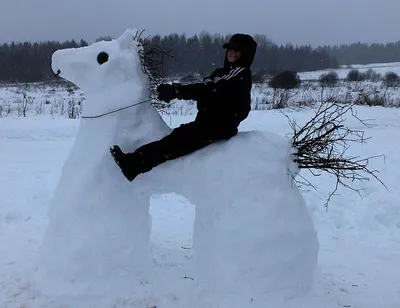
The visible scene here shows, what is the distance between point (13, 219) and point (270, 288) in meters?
3.63

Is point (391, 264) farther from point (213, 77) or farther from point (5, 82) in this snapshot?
point (5, 82)

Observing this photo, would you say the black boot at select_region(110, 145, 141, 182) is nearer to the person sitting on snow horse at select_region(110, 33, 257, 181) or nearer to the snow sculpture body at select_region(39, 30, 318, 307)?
the person sitting on snow horse at select_region(110, 33, 257, 181)

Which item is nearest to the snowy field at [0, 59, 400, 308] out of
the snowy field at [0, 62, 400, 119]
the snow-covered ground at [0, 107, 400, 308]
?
the snow-covered ground at [0, 107, 400, 308]

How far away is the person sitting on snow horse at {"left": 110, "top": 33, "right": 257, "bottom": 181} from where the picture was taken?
3.22 metres

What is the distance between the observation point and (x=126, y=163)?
3.35 meters

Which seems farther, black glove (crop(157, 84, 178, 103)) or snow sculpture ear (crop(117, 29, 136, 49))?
snow sculpture ear (crop(117, 29, 136, 49))

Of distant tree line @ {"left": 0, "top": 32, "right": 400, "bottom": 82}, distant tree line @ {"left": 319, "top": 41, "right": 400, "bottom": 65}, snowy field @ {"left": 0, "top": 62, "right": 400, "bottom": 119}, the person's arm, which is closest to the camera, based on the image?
the person's arm

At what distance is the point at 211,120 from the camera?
129 inches

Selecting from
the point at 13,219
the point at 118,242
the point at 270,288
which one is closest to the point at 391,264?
the point at 270,288

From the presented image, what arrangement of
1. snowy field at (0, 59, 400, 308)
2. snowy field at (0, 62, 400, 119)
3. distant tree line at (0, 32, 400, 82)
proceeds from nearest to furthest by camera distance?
snowy field at (0, 59, 400, 308)
snowy field at (0, 62, 400, 119)
distant tree line at (0, 32, 400, 82)

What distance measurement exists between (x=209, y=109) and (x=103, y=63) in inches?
40.5

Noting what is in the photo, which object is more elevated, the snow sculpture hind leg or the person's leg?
the person's leg

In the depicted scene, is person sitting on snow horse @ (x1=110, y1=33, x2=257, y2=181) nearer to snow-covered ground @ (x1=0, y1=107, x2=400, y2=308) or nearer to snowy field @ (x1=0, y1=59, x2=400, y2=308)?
snowy field @ (x1=0, y1=59, x2=400, y2=308)

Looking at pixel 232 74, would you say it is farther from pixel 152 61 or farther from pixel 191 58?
pixel 191 58
